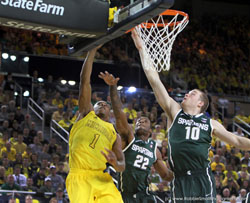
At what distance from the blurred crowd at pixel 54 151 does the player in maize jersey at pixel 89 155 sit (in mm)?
3820

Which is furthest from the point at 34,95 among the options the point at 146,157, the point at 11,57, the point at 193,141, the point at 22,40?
the point at 193,141

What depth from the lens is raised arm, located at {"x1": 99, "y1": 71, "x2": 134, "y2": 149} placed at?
6129 mm

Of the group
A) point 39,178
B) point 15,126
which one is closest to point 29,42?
point 15,126

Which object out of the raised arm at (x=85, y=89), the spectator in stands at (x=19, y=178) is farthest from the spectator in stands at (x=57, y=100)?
the raised arm at (x=85, y=89)

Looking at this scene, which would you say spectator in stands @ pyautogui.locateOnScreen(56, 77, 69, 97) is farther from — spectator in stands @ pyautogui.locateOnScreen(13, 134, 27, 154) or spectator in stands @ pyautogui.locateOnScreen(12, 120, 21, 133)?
spectator in stands @ pyautogui.locateOnScreen(13, 134, 27, 154)

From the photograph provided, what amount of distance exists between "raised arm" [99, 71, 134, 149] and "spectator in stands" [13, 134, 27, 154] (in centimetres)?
545

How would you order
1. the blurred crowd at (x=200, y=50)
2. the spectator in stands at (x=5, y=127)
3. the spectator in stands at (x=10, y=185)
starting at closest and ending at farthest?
the spectator in stands at (x=10, y=185)
the spectator in stands at (x=5, y=127)
the blurred crowd at (x=200, y=50)

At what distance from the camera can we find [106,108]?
241 inches

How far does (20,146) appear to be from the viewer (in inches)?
455

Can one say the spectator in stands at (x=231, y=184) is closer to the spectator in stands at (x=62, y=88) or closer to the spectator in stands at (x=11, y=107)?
the spectator in stands at (x=62, y=88)

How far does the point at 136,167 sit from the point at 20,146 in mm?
5716

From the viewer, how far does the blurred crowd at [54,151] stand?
10375 mm

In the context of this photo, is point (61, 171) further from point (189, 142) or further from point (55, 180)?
point (189, 142)

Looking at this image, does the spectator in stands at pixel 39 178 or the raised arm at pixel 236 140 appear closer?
the raised arm at pixel 236 140
